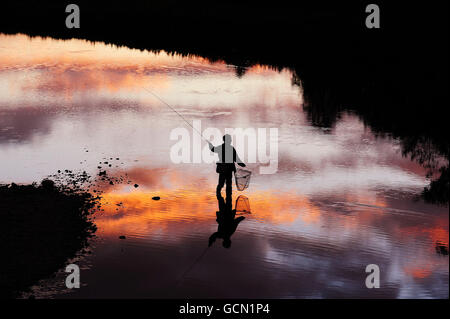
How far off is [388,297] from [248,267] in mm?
2820

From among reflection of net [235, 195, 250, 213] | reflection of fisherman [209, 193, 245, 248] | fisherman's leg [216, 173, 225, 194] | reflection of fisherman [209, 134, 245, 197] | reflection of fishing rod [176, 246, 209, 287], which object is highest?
reflection of fisherman [209, 134, 245, 197]

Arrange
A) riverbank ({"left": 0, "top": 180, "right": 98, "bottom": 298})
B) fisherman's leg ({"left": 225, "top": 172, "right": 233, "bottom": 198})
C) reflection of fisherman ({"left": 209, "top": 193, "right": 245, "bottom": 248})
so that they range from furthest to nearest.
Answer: fisherman's leg ({"left": 225, "top": 172, "right": 233, "bottom": 198}), reflection of fisherman ({"left": 209, "top": 193, "right": 245, "bottom": 248}), riverbank ({"left": 0, "top": 180, "right": 98, "bottom": 298})

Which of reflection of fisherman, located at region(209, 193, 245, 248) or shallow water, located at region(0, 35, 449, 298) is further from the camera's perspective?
reflection of fisherman, located at region(209, 193, 245, 248)

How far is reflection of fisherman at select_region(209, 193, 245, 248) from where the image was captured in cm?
1494

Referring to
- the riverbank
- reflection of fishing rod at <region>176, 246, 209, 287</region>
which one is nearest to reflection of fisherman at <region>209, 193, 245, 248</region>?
reflection of fishing rod at <region>176, 246, 209, 287</region>

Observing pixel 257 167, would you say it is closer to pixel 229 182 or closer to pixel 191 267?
pixel 229 182

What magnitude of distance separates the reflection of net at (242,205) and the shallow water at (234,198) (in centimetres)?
34

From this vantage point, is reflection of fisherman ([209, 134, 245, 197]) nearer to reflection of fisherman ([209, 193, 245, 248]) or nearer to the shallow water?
reflection of fisherman ([209, 193, 245, 248])

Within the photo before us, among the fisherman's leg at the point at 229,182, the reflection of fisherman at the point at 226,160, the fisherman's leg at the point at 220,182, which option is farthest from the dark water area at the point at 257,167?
the reflection of fisherman at the point at 226,160

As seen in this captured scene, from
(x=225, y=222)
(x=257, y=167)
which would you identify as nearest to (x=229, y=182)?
(x=225, y=222)

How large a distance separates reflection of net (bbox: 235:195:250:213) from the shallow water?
1.11ft

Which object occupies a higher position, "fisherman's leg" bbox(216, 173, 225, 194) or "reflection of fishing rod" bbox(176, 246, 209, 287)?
"fisherman's leg" bbox(216, 173, 225, 194)

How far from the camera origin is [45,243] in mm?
14008

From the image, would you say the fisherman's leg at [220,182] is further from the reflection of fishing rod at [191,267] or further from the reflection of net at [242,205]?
the reflection of fishing rod at [191,267]
